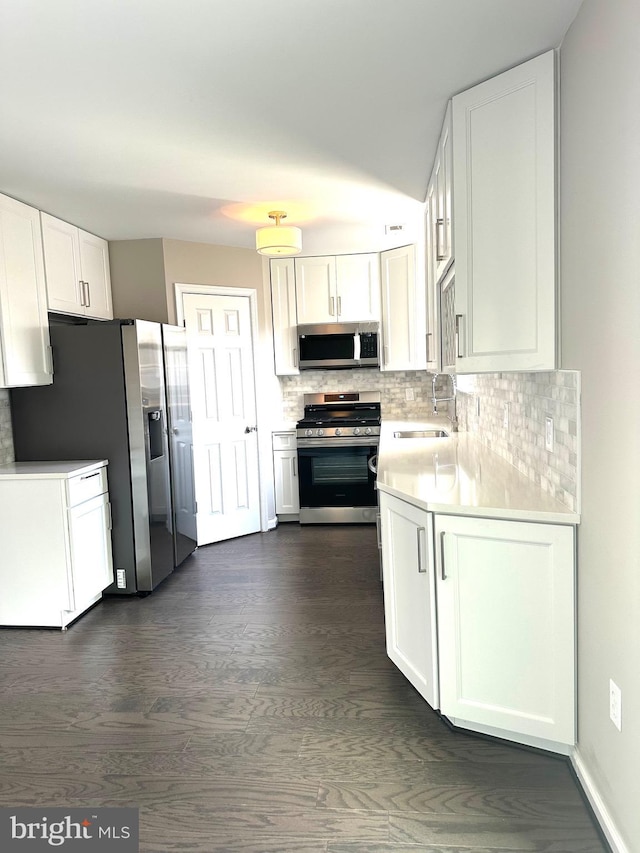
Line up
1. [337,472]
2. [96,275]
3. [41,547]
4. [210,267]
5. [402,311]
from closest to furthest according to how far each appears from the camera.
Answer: [41,547] → [96,275] → [210,267] → [402,311] → [337,472]

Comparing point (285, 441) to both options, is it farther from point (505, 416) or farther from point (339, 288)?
point (505, 416)

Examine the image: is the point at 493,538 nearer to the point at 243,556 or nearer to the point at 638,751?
the point at 638,751

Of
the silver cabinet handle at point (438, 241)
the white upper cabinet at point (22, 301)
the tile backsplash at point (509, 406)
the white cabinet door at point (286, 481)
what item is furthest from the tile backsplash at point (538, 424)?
the white upper cabinet at point (22, 301)

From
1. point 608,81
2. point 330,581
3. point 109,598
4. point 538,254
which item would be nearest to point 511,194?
point 538,254

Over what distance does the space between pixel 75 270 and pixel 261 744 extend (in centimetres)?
322

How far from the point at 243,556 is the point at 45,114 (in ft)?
10.6

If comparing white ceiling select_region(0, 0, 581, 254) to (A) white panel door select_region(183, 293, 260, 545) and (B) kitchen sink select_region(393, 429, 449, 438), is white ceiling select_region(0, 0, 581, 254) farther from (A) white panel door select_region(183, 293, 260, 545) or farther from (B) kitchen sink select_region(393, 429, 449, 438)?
(B) kitchen sink select_region(393, 429, 449, 438)

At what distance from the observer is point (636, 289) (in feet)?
4.79

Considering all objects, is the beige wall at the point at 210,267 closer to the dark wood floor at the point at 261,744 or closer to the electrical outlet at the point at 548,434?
the dark wood floor at the point at 261,744

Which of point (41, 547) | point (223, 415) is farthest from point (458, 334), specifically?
point (223, 415)

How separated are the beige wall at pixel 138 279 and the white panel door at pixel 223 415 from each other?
236 millimetres

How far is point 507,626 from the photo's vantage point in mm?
2111

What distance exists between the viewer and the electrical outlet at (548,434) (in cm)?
227

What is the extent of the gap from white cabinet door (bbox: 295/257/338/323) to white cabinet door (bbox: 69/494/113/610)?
2581mm
